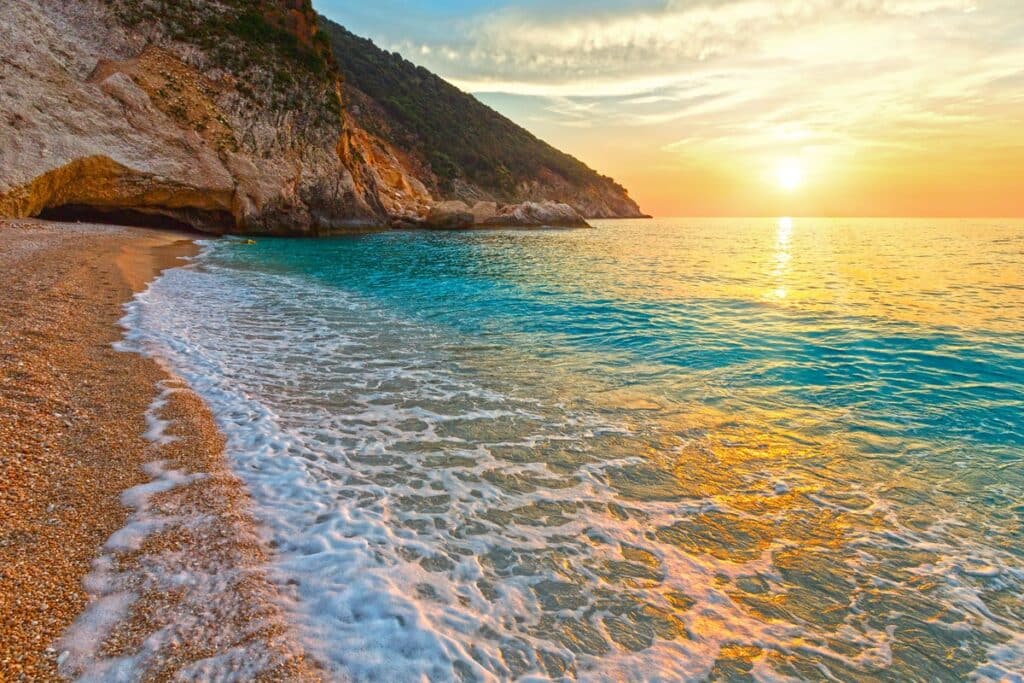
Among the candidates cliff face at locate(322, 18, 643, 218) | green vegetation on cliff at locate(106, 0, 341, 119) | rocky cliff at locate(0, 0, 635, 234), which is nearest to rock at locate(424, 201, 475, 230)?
rocky cliff at locate(0, 0, 635, 234)

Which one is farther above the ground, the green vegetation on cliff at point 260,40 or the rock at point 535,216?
the green vegetation on cliff at point 260,40

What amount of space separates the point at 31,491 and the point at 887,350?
43.8 feet

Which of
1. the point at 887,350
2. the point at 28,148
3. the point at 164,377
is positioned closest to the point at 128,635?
the point at 164,377

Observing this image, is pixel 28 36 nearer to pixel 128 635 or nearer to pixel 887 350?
pixel 128 635

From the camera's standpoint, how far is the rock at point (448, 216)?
55.2 metres

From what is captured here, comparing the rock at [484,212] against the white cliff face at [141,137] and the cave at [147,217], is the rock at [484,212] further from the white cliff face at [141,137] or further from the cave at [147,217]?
the cave at [147,217]

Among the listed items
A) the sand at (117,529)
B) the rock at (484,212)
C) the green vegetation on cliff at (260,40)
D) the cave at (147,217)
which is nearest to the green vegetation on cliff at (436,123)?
→ the rock at (484,212)

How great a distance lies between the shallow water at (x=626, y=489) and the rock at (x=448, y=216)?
4468 centimetres

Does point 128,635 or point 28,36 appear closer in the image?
point 128,635

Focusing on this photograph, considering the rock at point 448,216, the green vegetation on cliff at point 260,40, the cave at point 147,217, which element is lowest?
the cave at point 147,217

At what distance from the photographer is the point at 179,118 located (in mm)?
30359

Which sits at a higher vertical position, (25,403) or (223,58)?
(223,58)

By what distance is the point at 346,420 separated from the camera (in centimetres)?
607

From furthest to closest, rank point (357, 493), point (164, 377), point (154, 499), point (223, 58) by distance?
point (223, 58), point (164, 377), point (357, 493), point (154, 499)
